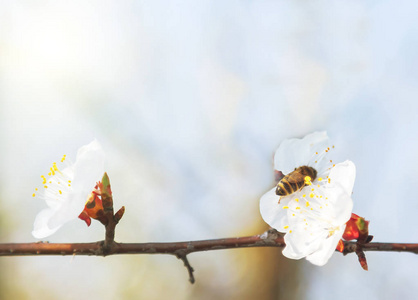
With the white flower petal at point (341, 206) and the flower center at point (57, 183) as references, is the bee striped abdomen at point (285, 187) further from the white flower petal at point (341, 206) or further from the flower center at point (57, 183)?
the flower center at point (57, 183)

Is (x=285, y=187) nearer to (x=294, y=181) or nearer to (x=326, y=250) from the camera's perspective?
(x=294, y=181)

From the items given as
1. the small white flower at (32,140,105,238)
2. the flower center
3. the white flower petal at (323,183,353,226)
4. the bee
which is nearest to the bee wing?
the bee

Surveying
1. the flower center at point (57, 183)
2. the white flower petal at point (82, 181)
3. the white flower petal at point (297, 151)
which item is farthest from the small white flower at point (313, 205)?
the flower center at point (57, 183)

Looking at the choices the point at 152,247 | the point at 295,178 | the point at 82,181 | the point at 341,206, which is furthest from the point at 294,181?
the point at 82,181

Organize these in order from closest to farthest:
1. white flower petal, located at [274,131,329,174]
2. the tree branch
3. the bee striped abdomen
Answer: the tree branch < the bee striped abdomen < white flower petal, located at [274,131,329,174]

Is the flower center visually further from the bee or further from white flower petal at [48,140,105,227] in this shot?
the bee
